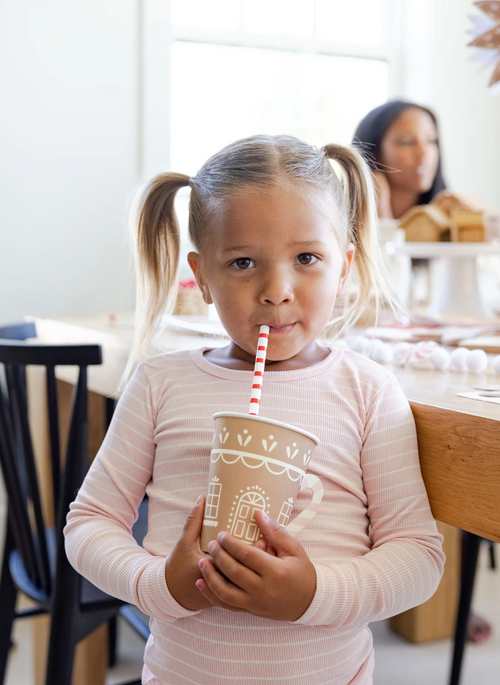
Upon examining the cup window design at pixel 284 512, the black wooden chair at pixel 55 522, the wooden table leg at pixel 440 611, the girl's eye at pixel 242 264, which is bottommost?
the wooden table leg at pixel 440 611

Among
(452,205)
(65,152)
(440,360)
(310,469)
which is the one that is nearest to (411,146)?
(452,205)

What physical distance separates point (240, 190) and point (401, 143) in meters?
1.66

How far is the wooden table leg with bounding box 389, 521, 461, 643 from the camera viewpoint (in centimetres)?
194

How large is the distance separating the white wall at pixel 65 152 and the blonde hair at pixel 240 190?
5.98ft

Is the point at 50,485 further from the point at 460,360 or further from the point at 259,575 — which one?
the point at 259,575

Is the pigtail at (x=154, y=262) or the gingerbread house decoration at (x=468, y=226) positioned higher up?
the gingerbread house decoration at (x=468, y=226)

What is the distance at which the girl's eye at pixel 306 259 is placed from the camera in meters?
0.81

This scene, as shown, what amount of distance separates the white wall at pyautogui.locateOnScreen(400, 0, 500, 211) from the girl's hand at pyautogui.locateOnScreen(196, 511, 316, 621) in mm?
3310

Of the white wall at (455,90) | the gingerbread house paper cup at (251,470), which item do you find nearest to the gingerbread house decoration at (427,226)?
the gingerbread house paper cup at (251,470)

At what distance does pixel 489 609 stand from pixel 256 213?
1760 millimetres

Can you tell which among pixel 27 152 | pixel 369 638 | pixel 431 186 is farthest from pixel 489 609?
pixel 27 152

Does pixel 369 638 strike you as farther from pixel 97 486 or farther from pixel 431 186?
pixel 431 186

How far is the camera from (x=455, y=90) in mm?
3645

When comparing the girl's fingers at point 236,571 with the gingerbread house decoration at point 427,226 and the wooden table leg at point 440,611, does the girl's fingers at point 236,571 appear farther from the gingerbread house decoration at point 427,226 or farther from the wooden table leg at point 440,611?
the wooden table leg at point 440,611
